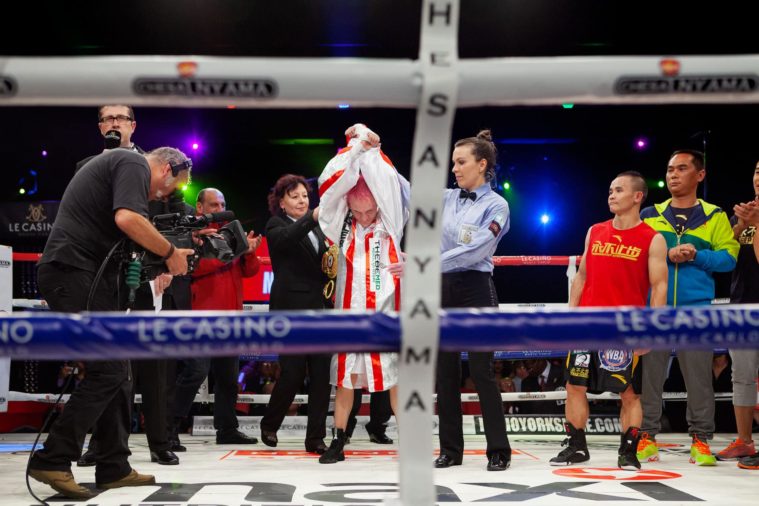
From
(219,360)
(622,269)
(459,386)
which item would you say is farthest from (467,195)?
(219,360)

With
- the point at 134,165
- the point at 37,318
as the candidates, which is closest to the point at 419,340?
the point at 37,318

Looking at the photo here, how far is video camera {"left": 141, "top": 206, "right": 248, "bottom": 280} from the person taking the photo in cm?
300

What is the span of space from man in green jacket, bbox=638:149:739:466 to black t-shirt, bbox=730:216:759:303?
8 centimetres

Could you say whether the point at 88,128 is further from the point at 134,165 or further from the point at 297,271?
the point at 134,165

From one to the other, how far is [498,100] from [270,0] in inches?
250

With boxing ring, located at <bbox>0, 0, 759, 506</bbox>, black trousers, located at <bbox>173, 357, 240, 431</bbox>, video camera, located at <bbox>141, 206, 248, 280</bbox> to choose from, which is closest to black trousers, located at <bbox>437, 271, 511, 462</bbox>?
video camera, located at <bbox>141, 206, 248, 280</bbox>

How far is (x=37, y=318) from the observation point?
3.68ft

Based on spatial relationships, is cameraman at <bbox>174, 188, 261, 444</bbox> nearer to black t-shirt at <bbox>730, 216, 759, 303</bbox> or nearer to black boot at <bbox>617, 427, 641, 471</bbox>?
black boot at <bbox>617, 427, 641, 471</bbox>

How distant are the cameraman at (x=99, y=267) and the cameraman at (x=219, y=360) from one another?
5.25 ft

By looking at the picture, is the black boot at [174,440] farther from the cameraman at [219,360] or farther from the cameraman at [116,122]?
the cameraman at [116,122]

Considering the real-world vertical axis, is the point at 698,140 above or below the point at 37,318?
above

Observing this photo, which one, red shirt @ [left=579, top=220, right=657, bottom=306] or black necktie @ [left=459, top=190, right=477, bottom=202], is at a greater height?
black necktie @ [left=459, top=190, right=477, bottom=202]

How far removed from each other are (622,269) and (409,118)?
20.3 feet

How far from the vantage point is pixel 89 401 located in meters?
2.52
